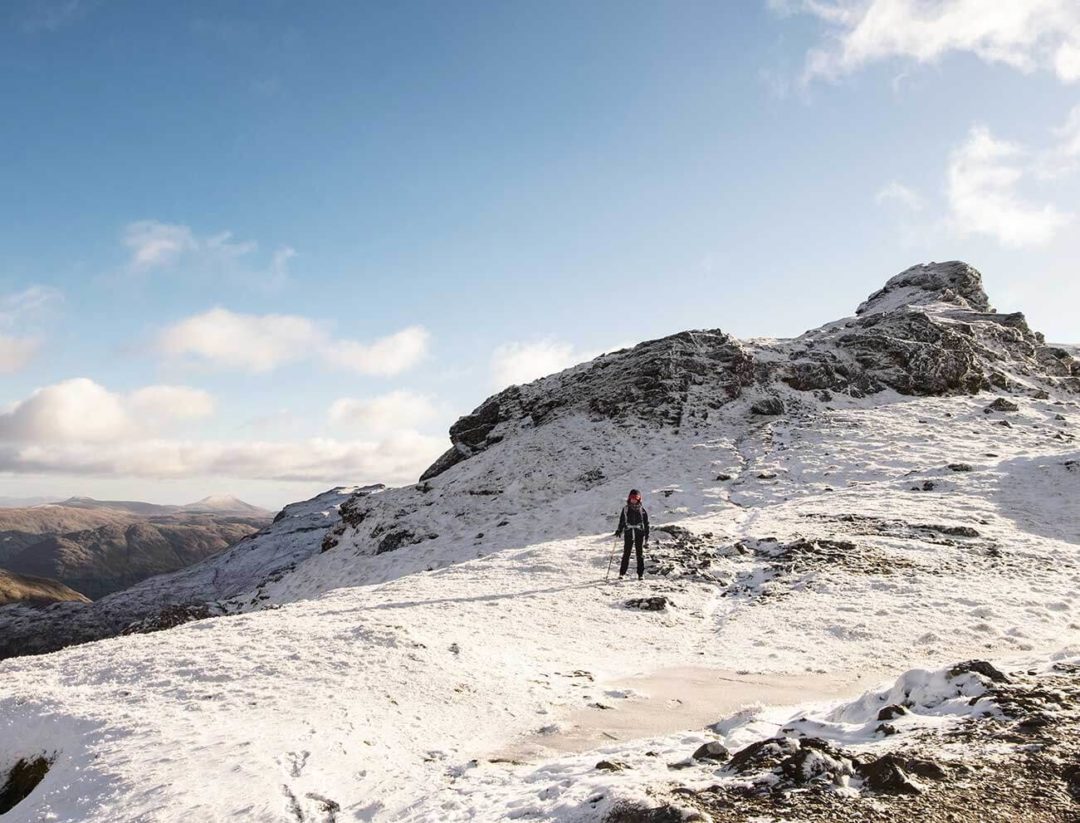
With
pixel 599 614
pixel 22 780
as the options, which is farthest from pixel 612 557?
pixel 22 780

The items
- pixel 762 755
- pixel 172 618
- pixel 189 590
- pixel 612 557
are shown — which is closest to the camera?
pixel 762 755

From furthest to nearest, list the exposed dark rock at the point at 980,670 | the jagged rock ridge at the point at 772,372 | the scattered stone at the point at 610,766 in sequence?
the jagged rock ridge at the point at 772,372 → the exposed dark rock at the point at 980,670 → the scattered stone at the point at 610,766

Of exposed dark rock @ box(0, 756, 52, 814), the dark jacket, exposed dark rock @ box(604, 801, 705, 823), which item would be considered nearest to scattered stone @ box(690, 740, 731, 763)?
exposed dark rock @ box(604, 801, 705, 823)

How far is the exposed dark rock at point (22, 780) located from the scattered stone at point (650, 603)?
12.1 m

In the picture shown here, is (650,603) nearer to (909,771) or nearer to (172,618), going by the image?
(909,771)

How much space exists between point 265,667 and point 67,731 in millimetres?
2522

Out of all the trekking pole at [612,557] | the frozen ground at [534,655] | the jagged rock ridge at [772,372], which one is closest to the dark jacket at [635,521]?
the trekking pole at [612,557]

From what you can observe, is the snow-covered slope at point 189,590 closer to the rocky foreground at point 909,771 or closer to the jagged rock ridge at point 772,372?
the jagged rock ridge at point 772,372

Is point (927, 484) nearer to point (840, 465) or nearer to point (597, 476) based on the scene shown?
point (840, 465)

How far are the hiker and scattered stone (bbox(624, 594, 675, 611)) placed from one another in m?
2.31

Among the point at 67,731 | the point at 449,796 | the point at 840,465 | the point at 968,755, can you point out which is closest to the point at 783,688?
the point at 968,755

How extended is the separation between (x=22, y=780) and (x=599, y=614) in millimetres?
11348

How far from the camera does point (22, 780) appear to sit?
24.2 ft

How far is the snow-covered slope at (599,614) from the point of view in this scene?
679 centimetres
